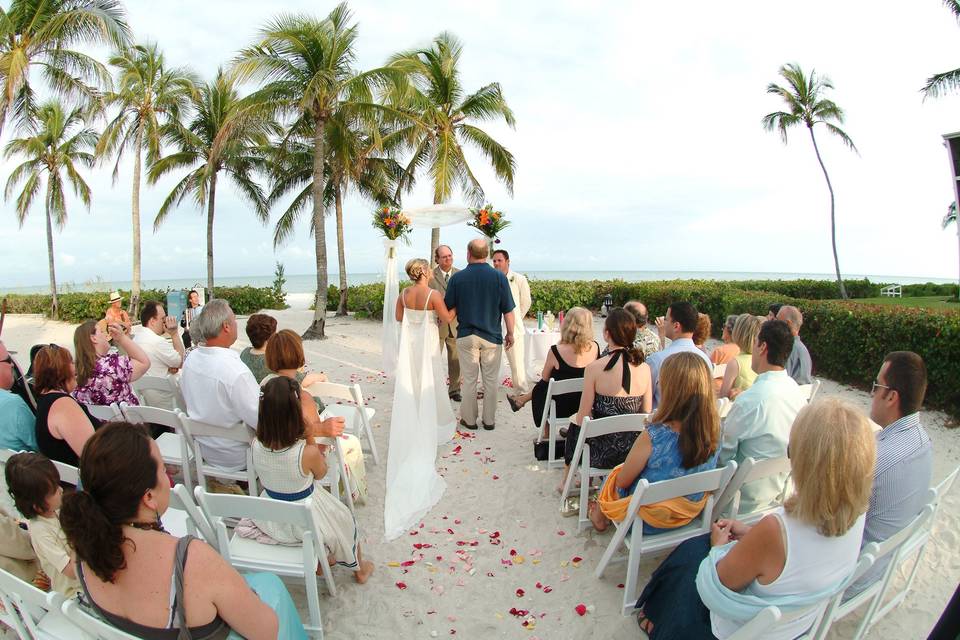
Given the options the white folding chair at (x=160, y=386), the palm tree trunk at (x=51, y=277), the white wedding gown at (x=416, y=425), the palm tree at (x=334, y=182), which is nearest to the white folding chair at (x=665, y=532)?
the white wedding gown at (x=416, y=425)

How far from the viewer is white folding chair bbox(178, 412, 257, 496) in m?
3.62

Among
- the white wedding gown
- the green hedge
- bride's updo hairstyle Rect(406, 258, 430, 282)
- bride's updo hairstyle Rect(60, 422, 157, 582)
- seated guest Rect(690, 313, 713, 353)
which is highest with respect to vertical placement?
bride's updo hairstyle Rect(406, 258, 430, 282)

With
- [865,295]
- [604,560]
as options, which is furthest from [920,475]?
[865,295]

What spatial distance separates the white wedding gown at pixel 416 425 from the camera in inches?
177

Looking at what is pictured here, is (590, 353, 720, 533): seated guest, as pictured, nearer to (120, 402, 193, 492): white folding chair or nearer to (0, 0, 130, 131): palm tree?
(120, 402, 193, 492): white folding chair

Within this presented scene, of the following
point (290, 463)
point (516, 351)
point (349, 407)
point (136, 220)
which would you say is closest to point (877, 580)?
point (290, 463)

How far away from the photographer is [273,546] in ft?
9.68

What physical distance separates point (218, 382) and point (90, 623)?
6.50 feet

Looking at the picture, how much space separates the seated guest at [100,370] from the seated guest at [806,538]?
460 cm

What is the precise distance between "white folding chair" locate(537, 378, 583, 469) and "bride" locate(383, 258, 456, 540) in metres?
1.08

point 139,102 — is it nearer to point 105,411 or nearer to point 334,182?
point 334,182

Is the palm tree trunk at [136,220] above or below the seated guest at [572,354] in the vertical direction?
above

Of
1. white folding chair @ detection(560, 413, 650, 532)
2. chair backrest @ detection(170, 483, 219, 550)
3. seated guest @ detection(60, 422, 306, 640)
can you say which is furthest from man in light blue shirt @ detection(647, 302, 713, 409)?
seated guest @ detection(60, 422, 306, 640)

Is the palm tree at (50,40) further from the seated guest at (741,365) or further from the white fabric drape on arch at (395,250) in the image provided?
the seated guest at (741,365)
